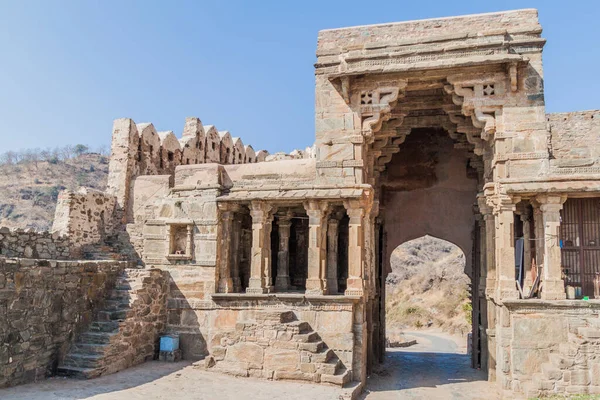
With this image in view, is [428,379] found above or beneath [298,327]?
beneath

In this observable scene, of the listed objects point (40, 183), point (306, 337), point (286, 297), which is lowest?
point (306, 337)

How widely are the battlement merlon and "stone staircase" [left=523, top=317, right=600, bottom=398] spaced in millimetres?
5484

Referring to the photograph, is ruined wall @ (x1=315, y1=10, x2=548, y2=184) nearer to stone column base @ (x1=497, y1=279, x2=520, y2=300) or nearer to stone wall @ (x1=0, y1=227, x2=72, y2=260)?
stone column base @ (x1=497, y1=279, x2=520, y2=300)

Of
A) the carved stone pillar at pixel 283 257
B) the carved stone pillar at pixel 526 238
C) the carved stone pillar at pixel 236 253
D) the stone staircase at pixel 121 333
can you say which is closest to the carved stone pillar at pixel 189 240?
the stone staircase at pixel 121 333

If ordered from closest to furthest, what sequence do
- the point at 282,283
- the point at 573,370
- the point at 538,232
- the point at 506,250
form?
the point at 573,370
the point at 506,250
the point at 538,232
the point at 282,283

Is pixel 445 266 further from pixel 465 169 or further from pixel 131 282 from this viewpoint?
pixel 131 282

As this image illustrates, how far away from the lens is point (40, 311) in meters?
8.87

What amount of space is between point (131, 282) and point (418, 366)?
8.23 metres

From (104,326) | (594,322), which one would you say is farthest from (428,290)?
(104,326)

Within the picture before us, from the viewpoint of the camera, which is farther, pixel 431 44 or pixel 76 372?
pixel 431 44

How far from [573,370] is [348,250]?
506 cm

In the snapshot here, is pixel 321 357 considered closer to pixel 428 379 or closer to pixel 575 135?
pixel 428 379

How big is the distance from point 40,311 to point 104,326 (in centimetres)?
154

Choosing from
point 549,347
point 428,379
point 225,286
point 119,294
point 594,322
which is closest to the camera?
point 594,322
